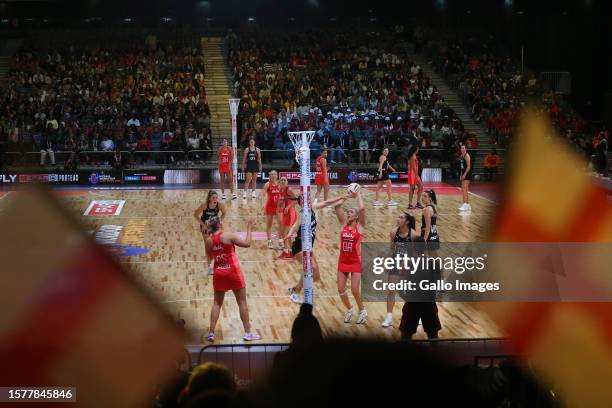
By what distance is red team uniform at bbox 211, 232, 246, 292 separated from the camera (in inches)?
416

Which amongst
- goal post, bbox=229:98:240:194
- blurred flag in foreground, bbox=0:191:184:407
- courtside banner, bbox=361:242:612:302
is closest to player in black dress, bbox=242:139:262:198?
goal post, bbox=229:98:240:194

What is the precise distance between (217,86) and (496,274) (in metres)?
28.0

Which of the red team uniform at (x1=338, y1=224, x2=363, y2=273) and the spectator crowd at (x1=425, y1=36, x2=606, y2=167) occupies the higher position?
the spectator crowd at (x1=425, y1=36, x2=606, y2=167)

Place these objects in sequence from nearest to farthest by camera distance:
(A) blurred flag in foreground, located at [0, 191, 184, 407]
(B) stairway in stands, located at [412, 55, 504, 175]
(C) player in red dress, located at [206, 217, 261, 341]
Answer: (A) blurred flag in foreground, located at [0, 191, 184, 407] → (C) player in red dress, located at [206, 217, 261, 341] → (B) stairway in stands, located at [412, 55, 504, 175]

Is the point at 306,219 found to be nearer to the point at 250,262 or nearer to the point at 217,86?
the point at 250,262

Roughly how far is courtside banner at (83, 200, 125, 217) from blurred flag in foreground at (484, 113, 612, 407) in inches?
443

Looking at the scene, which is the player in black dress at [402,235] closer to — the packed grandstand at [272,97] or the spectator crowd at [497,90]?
the packed grandstand at [272,97]

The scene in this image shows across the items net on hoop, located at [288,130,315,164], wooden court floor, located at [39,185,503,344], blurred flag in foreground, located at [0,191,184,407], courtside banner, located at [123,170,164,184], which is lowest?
wooden court floor, located at [39,185,503,344]

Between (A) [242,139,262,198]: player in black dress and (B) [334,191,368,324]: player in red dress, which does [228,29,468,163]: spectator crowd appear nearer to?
(A) [242,139,262,198]: player in black dress

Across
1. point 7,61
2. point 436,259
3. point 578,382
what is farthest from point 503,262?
point 7,61

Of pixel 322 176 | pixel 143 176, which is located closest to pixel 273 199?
pixel 322 176

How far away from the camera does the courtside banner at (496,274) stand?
35.5ft

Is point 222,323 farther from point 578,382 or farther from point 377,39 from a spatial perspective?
point 377,39

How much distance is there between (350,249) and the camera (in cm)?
1131
